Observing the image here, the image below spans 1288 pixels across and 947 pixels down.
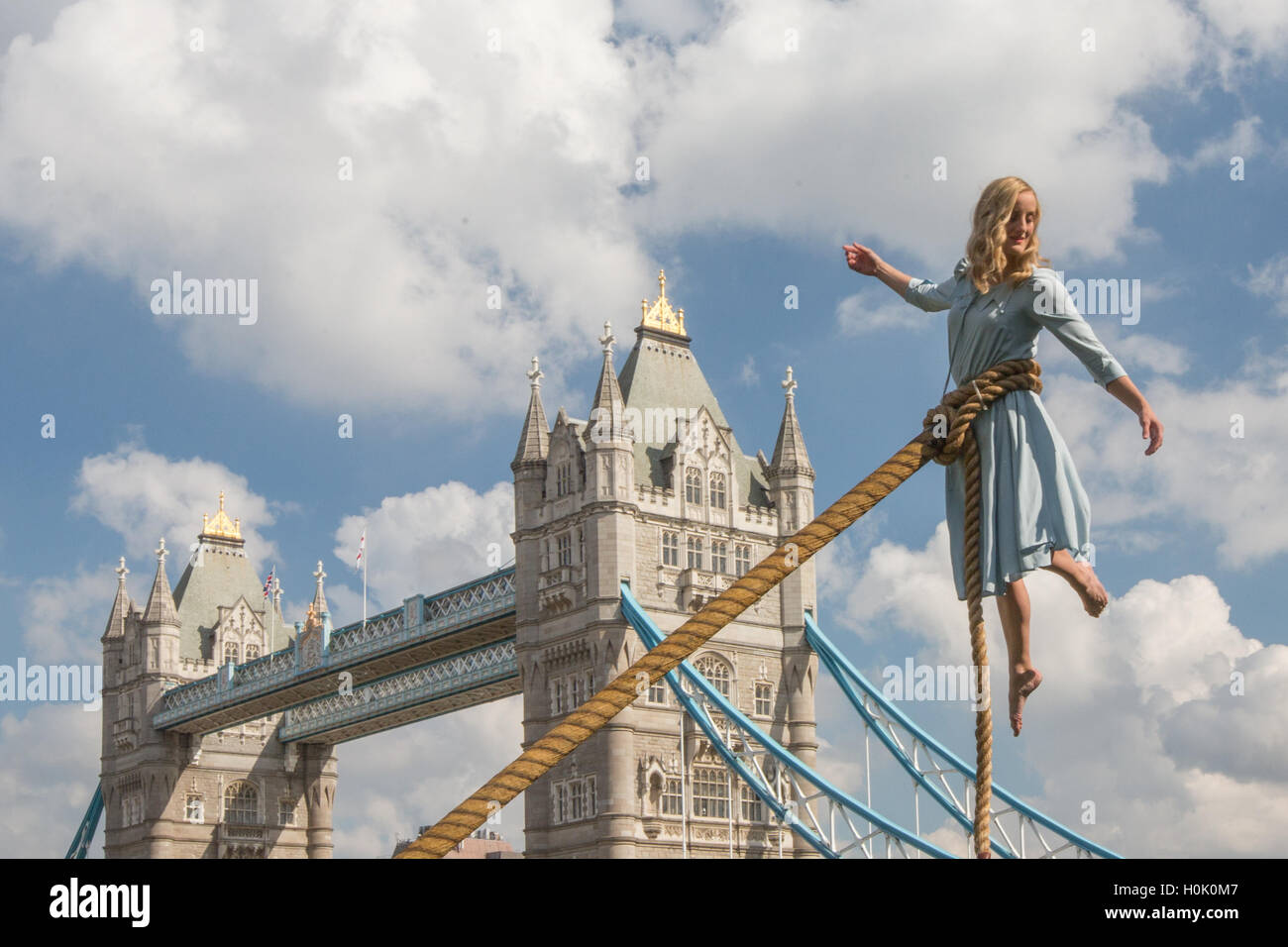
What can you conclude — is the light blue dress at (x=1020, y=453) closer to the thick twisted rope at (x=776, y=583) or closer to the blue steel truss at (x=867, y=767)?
the thick twisted rope at (x=776, y=583)

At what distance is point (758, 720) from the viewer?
44.2 meters

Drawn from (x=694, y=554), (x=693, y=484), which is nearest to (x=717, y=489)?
(x=693, y=484)

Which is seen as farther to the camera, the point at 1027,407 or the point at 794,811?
the point at 794,811

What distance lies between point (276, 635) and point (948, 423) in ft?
219

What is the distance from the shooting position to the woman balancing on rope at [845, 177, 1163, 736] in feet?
15.4

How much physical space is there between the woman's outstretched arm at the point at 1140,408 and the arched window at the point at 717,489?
134 ft

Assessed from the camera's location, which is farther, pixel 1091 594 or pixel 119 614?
pixel 119 614

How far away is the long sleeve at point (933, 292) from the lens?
5.18 metres

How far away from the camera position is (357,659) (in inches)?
2079

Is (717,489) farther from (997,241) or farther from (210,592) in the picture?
(997,241)

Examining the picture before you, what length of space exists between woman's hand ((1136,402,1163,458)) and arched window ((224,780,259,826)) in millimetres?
64026

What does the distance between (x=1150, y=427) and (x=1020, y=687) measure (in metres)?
0.82
